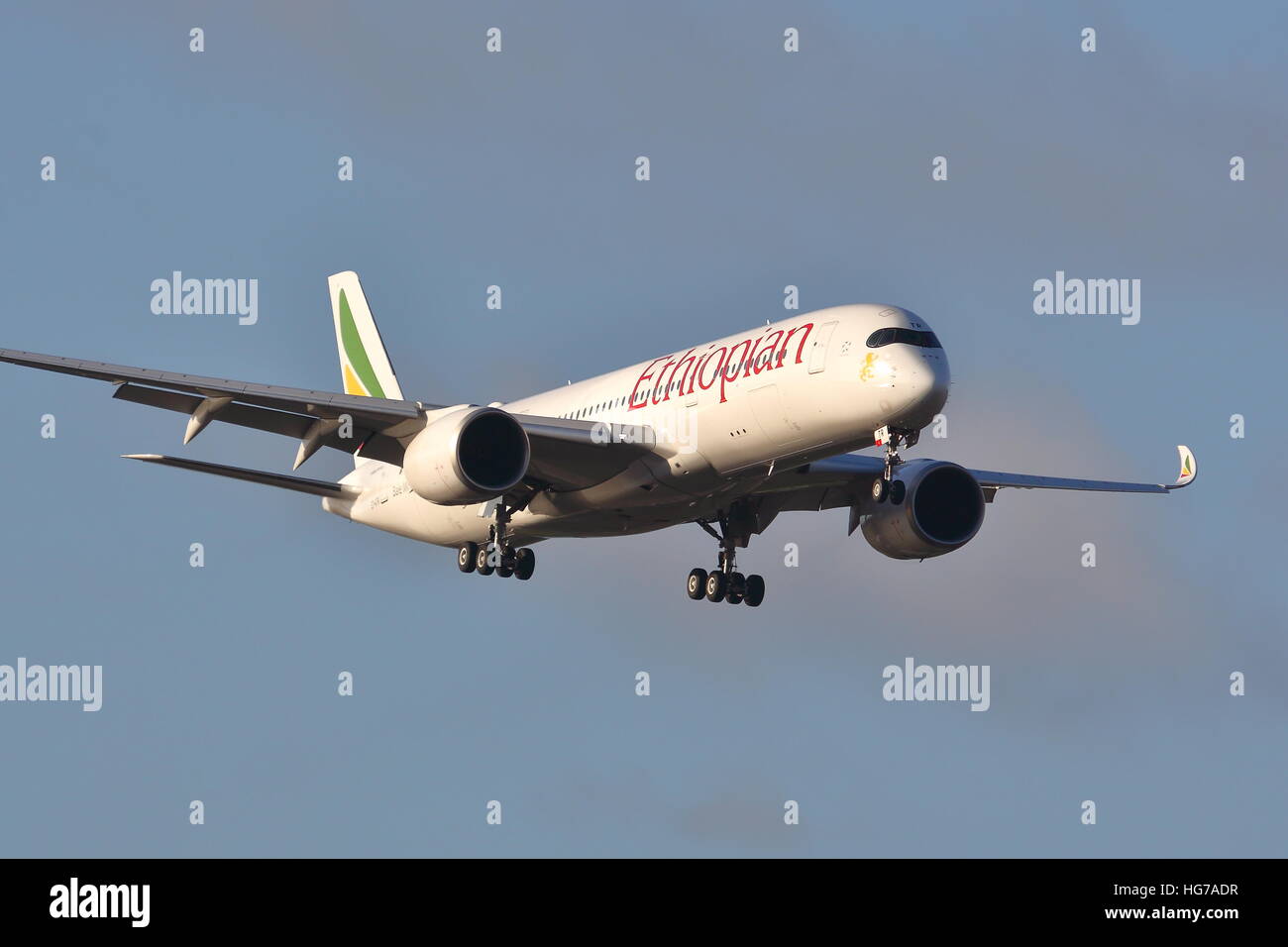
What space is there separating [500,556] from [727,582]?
21.8ft

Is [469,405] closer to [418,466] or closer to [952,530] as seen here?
[418,466]

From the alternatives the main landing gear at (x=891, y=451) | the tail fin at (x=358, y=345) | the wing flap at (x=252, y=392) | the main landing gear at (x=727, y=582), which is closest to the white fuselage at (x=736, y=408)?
the main landing gear at (x=891, y=451)

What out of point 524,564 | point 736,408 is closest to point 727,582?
point 524,564

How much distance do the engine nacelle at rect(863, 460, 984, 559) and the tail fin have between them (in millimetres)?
18514

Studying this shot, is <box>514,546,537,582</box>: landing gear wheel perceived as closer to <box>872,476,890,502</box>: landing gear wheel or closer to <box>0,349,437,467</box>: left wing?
<box>0,349,437,467</box>: left wing

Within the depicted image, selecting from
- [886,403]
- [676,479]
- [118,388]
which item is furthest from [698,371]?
[118,388]

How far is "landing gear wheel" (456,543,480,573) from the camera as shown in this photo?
2317 inches

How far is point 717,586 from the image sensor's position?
196 feet

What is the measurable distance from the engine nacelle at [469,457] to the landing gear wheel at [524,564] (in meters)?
5.31

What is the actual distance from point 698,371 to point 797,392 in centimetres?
386

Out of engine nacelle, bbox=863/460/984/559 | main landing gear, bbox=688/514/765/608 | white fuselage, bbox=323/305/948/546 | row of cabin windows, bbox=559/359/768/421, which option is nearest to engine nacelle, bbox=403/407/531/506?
white fuselage, bbox=323/305/948/546

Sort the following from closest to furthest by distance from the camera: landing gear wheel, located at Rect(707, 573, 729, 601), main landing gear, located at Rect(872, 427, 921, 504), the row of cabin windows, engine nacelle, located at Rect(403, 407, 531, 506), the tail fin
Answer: main landing gear, located at Rect(872, 427, 921, 504) < the row of cabin windows < engine nacelle, located at Rect(403, 407, 531, 506) < landing gear wheel, located at Rect(707, 573, 729, 601) < the tail fin

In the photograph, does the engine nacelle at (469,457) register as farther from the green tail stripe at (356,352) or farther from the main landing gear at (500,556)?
the green tail stripe at (356,352)

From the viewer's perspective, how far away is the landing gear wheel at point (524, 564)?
2299 inches
